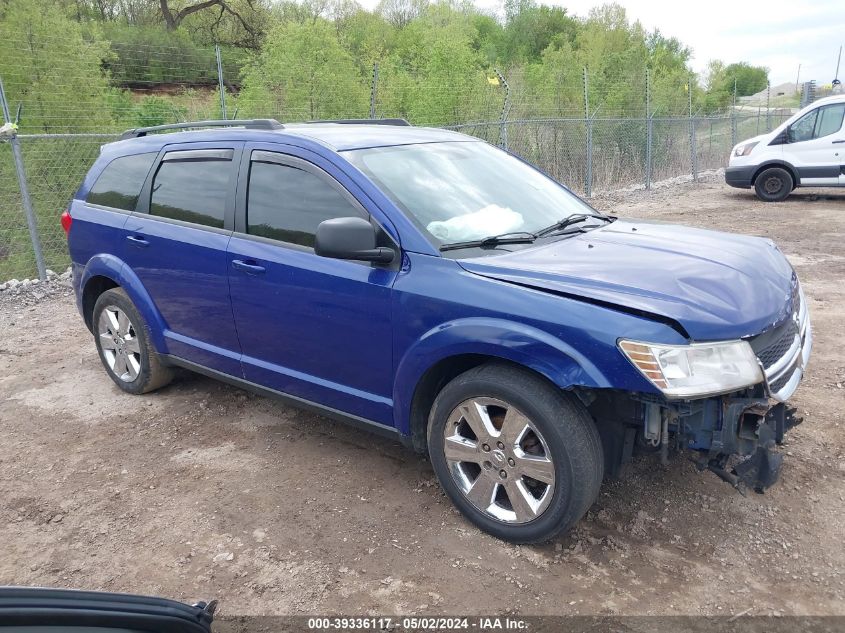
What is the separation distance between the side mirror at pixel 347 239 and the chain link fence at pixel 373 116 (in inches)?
235

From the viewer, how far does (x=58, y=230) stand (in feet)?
36.4

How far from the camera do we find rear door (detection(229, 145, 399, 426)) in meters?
3.38

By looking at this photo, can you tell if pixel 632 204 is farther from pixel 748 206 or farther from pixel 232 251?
pixel 232 251

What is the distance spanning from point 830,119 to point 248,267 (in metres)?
13.4

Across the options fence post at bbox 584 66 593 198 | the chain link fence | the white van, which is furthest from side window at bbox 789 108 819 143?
fence post at bbox 584 66 593 198

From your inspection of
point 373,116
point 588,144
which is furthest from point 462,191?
point 588,144

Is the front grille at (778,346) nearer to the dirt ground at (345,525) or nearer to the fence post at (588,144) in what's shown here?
the dirt ground at (345,525)

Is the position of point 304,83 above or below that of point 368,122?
above

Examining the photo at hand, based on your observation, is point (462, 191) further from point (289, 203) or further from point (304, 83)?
point (304, 83)

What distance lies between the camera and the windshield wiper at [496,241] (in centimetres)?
325

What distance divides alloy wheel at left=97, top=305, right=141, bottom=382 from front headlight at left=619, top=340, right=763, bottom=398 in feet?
11.6

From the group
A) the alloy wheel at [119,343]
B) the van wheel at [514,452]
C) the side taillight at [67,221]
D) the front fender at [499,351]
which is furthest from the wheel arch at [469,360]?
the side taillight at [67,221]

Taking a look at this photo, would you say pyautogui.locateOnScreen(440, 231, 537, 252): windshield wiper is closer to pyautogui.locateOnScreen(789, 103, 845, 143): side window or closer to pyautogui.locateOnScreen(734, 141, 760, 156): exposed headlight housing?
pyautogui.locateOnScreen(789, 103, 845, 143): side window

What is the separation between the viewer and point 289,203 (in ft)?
12.2
